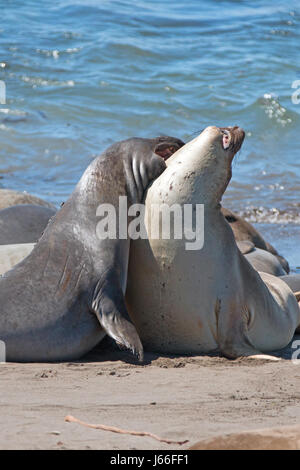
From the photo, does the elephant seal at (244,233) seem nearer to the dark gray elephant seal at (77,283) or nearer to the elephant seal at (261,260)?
the elephant seal at (261,260)

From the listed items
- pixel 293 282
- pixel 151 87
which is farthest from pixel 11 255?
pixel 151 87

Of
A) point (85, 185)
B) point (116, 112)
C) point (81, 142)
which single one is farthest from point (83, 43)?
point (85, 185)

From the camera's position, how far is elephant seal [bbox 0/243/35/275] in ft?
19.7

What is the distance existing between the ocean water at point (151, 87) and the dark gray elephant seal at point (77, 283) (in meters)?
4.18

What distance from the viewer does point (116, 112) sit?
16266 mm

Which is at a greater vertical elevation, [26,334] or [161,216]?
[161,216]

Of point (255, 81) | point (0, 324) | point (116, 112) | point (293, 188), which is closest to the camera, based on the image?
point (0, 324)

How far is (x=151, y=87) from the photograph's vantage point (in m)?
17.6

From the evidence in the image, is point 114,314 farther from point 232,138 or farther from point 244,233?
point 244,233

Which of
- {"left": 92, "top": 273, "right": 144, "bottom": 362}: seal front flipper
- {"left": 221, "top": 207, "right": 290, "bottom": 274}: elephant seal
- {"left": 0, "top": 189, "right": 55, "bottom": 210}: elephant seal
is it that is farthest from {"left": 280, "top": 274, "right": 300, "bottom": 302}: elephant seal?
{"left": 0, "top": 189, "right": 55, "bottom": 210}: elephant seal

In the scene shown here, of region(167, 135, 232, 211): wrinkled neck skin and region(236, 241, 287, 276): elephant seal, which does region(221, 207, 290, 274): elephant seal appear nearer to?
region(236, 241, 287, 276): elephant seal

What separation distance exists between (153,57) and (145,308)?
1466 centimetres

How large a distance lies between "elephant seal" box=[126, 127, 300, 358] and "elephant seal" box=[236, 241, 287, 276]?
2.26 m

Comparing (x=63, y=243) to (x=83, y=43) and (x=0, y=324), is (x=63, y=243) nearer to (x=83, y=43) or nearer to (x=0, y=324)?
(x=0, y=324)
